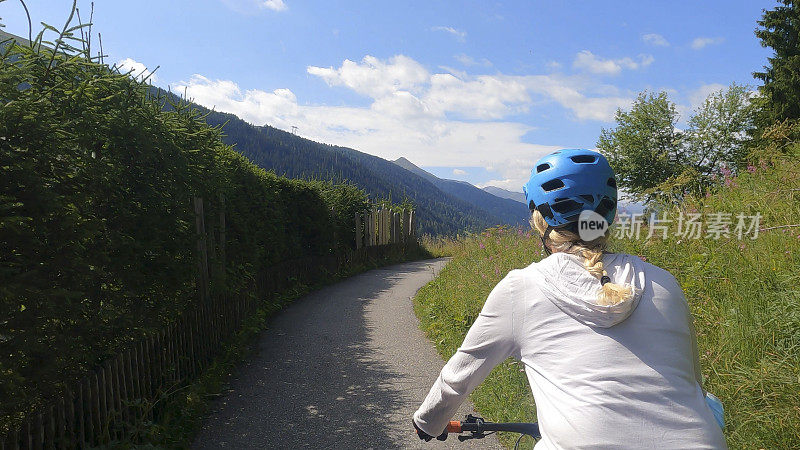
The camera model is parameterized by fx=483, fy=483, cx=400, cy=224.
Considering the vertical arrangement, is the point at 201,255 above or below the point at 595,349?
below

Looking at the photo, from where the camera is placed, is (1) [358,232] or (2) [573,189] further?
(1) [358,232]

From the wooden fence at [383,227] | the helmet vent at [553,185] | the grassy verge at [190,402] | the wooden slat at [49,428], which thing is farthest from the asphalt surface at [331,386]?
the wooden fence at [383,227]

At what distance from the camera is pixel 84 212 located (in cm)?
407

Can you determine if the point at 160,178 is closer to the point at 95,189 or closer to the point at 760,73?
the point at 95,189

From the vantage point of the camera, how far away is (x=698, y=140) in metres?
36.5

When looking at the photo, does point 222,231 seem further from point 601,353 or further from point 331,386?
point 601,353

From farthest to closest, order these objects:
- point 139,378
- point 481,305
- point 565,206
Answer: point 481,305 < point 139,378 < point 565,206

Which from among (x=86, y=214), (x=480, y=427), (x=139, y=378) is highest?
A: (x=86, y=214)

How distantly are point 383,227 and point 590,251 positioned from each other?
2059cm

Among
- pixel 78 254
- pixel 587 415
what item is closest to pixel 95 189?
pixel 78 254

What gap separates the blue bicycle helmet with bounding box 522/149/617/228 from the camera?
1.84 meters

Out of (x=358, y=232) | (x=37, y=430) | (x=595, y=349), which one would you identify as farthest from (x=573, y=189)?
(x=358, y=232)

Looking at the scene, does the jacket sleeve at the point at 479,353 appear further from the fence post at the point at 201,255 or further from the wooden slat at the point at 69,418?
the fence post at the point at 201,255

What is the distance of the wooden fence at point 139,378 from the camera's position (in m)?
3.54
